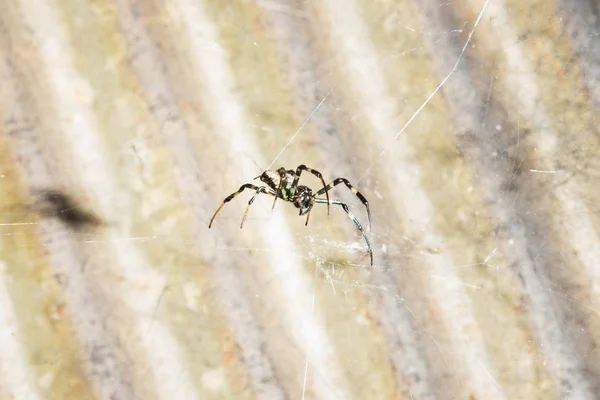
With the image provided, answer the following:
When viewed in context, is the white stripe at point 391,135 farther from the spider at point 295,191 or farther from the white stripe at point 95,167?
the white stripe at point 95,167

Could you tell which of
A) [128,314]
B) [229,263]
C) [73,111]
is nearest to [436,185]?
[229,263]

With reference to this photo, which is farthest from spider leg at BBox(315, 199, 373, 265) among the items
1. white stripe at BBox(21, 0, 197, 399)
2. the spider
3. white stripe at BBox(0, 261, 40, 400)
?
white stripe at BBox(0, 261, 40, 400)

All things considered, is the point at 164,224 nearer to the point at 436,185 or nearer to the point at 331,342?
the point at 331,342

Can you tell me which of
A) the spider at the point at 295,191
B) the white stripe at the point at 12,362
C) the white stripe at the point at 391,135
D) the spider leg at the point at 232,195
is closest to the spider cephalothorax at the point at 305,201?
the spider at the point at 295,191

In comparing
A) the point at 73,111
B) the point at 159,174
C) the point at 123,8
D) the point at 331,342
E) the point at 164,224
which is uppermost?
the point at 123,8

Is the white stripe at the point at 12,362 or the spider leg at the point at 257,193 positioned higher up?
the spider leg at the point at 257,193

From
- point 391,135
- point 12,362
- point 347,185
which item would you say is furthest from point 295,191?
point 12,362

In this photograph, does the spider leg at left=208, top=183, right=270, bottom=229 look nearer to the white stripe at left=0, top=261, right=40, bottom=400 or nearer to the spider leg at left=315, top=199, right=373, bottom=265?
the spider leg at left=315, top=199, right=373, bottom=265
